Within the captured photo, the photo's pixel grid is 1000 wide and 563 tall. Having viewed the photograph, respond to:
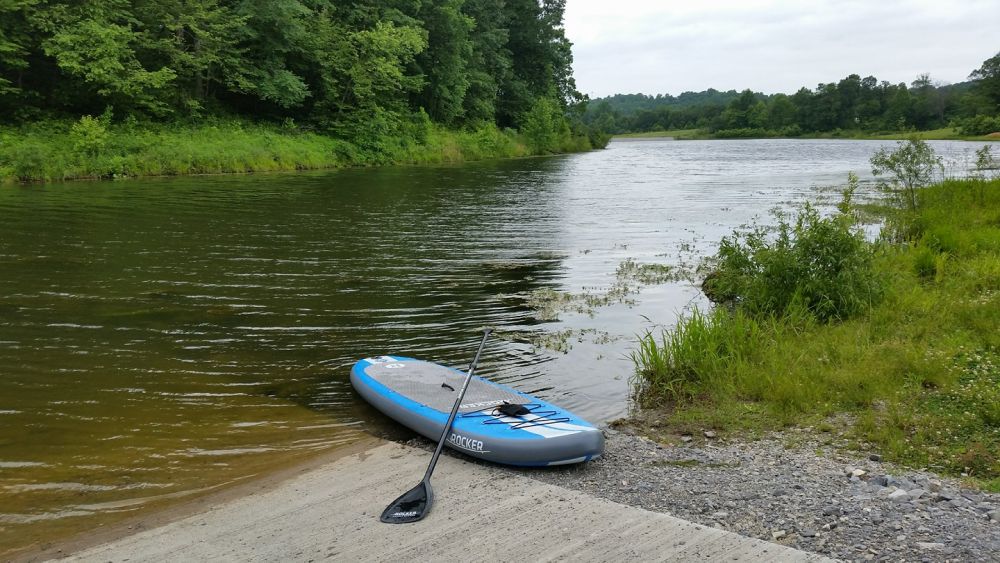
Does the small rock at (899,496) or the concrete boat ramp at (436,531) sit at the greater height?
the small rock at (899,496)

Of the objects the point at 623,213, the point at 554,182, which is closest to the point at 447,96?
the point at 554,182

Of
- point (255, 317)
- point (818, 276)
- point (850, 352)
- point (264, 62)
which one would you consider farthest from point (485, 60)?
point (850, 352)

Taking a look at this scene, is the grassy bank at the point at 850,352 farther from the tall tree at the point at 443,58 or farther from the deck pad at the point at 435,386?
the tall tree at the point at 443,58

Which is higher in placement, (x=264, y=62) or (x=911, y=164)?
(x=264, y=62)

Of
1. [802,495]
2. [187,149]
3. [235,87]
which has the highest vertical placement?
[235,87]

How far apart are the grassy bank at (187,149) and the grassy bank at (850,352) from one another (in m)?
23.4

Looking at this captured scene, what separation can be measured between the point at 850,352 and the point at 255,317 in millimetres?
6966

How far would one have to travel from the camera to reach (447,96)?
45.6 metres

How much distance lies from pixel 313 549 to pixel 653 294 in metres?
7.69

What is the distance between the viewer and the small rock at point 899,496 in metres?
4.39

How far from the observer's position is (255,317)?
940 cm

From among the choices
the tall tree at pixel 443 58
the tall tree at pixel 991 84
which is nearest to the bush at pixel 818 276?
the tall tree at pixel 443 58

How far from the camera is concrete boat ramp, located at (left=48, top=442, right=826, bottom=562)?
402 centimetres

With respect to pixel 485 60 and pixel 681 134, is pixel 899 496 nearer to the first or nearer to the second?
pixel 485 60
